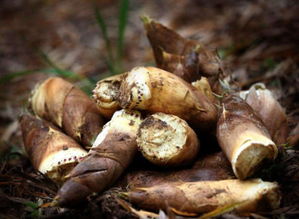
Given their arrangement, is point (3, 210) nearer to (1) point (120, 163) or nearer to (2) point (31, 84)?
(1) point (120, 163)

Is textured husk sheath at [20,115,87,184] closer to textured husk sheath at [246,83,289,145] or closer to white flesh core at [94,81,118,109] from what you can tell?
white flesh core at [94,81,118,109]

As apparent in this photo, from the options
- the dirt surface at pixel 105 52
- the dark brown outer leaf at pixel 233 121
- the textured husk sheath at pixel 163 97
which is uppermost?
the textured husk sheath at pixel 163 97

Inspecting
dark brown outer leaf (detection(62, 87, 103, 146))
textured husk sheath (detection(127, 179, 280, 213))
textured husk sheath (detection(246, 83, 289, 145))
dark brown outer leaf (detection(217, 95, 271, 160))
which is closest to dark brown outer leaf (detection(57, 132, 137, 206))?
textured husk sheath (detection(127, 179, 280, 213))

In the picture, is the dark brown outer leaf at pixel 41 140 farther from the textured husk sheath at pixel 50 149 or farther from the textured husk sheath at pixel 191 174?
the textured husk sheath at pixel 191 174

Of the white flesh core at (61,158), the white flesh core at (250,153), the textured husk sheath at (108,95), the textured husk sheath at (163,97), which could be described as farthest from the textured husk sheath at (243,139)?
the white flesh core at (61,158)

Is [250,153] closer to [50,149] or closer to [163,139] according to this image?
[163,139]


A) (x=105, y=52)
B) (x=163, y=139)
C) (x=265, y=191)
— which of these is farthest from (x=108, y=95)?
(x=105, y=52)

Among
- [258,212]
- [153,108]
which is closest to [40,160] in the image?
[153,108]
